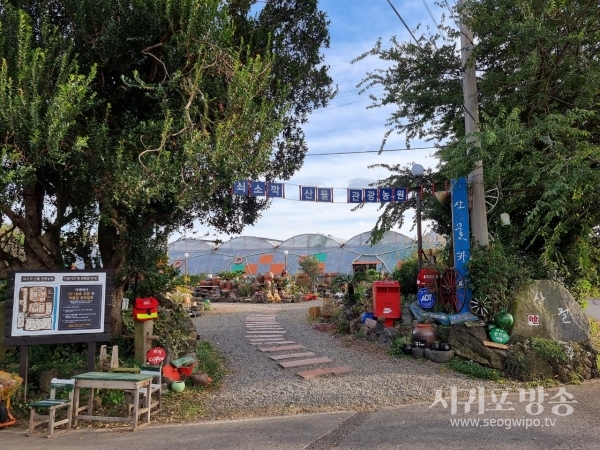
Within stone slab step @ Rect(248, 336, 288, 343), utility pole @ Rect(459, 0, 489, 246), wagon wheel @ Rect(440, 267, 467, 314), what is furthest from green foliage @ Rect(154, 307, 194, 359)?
utility pole @ Rect(459, 0, 489, 246)

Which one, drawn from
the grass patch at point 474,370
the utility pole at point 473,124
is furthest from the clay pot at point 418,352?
the utility pole at point 473,124

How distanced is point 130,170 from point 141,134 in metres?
0.88

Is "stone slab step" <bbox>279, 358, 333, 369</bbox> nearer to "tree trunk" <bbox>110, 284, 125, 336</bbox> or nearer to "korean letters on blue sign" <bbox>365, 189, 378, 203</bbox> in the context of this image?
"tree trunk" <bbox>110, 284, 125, 336</bbox>

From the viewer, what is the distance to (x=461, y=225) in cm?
905

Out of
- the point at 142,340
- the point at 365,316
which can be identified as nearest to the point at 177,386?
the point at 142,340

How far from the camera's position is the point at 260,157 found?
22.1ft

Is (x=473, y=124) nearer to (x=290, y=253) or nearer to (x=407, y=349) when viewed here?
(x=407, y=349)

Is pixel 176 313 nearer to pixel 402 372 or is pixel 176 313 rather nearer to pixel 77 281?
pixel 77 281

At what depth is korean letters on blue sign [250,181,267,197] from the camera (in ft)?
28.8

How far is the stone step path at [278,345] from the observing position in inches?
308

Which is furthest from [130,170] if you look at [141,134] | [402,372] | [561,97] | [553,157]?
[561,97]

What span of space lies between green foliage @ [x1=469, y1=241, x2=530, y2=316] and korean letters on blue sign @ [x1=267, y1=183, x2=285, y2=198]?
3948 millimetres

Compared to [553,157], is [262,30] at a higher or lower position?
higher

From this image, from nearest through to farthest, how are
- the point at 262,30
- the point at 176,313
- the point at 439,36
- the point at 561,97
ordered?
the point at 262,30 → the point at 176,313 → the point at 561,97 → the point at 439,36
